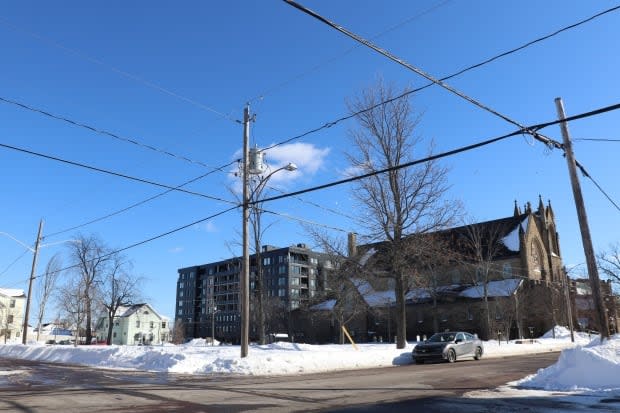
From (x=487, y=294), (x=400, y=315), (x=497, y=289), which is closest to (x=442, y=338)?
(x=400, y=315)

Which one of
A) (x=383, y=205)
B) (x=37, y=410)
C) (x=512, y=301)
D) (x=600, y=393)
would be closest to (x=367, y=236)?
(x=383, y=205)

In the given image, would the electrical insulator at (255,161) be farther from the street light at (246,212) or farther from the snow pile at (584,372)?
the snow pile at (584,372)

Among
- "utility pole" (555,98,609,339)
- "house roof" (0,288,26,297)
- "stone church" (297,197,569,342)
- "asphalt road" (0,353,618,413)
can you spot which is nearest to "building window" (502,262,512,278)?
"stone church" (297,197,569,342)

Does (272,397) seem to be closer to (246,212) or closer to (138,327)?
(246,212)

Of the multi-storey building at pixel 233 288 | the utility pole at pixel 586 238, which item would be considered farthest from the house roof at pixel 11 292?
the utility pole at pixel 586 238

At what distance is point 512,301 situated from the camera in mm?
52125

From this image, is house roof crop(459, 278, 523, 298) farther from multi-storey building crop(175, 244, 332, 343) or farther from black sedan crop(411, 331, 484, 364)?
multi-storey building crop(175, 244, 332, 343)

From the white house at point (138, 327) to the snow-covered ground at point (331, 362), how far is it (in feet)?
309

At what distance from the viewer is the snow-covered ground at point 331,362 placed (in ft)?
41.2

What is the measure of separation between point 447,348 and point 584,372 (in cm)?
1034

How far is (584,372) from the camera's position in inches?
515

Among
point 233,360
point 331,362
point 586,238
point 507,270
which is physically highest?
point 507,270

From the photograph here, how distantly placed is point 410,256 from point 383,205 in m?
3.27

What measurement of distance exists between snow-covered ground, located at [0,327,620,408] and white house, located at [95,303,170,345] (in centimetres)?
9414
